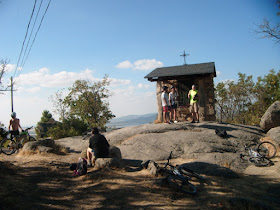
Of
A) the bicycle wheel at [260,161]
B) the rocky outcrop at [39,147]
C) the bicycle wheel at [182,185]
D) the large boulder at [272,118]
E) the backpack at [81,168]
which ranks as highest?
the large boulder at [272,118]

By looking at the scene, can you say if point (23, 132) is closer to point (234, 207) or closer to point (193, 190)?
point (193, 190)

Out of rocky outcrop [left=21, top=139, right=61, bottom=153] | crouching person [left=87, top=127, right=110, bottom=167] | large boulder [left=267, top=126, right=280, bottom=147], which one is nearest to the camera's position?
crouching person [left=87, top=127, right=110, bottom=167]

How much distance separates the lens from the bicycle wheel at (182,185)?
5172mm

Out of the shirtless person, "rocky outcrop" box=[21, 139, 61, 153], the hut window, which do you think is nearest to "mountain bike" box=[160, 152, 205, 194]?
"rocky outcrop" box=[21, 139, 61, 153]

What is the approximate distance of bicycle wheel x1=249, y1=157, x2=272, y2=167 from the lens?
7808mm

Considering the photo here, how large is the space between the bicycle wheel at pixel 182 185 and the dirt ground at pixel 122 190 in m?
0.12

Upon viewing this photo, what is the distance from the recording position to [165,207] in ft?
14.4

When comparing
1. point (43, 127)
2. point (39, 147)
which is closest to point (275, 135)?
point (39, 147)

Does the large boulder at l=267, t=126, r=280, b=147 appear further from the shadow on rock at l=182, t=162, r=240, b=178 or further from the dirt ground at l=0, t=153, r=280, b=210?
the shadow on rock at l=182, t=162, r=240, b=178

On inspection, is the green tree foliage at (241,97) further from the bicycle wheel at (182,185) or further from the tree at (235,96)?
the bicycle wheel at (182,185)

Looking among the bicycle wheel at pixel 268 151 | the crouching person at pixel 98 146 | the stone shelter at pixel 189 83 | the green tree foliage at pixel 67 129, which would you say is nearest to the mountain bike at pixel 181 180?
the crouching person at pixel 98 146

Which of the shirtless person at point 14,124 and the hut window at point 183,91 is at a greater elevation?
the hut window at point 183,91

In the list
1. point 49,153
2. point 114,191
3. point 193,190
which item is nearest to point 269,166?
point 193,190

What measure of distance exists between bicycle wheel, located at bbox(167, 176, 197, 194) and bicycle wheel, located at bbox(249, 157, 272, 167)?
3832 millimetres
